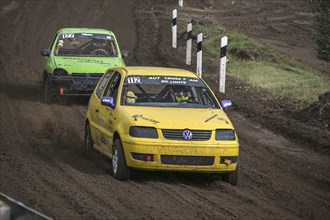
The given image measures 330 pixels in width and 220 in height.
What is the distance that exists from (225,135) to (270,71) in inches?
423

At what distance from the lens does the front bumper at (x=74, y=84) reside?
18000 millimetres

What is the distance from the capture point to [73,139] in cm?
1417

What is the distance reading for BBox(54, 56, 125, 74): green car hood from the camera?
59.8 feet

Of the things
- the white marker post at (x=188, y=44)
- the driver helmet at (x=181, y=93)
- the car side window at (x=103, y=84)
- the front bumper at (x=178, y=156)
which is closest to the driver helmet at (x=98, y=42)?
the white marker post at (x=188, y=44)

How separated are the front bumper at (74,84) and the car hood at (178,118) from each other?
687cm

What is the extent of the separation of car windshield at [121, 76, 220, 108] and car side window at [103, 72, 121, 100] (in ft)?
0.72

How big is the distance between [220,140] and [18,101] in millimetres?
8885

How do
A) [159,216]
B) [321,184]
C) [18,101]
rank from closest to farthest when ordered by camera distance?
[159,216]
[321,184]
[18,101]

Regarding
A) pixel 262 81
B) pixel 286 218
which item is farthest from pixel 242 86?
pixel 286 218

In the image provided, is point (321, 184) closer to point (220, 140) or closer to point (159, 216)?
point (220, 140)

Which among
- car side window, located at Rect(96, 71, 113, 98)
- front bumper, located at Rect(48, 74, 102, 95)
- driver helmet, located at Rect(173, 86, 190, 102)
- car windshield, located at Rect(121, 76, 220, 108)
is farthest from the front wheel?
front bumper, located at Rect(48, 74, 102, 95)

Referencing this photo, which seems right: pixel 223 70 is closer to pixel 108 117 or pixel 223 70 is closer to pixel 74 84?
pixel 74 84

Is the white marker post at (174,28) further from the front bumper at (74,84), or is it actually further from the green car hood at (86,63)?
the front bumper at (74,84)

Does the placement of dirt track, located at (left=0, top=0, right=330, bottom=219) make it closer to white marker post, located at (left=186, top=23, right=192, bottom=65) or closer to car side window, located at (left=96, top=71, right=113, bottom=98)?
white marker post, located at (left=186, top=23, right=192, bottom=65)
